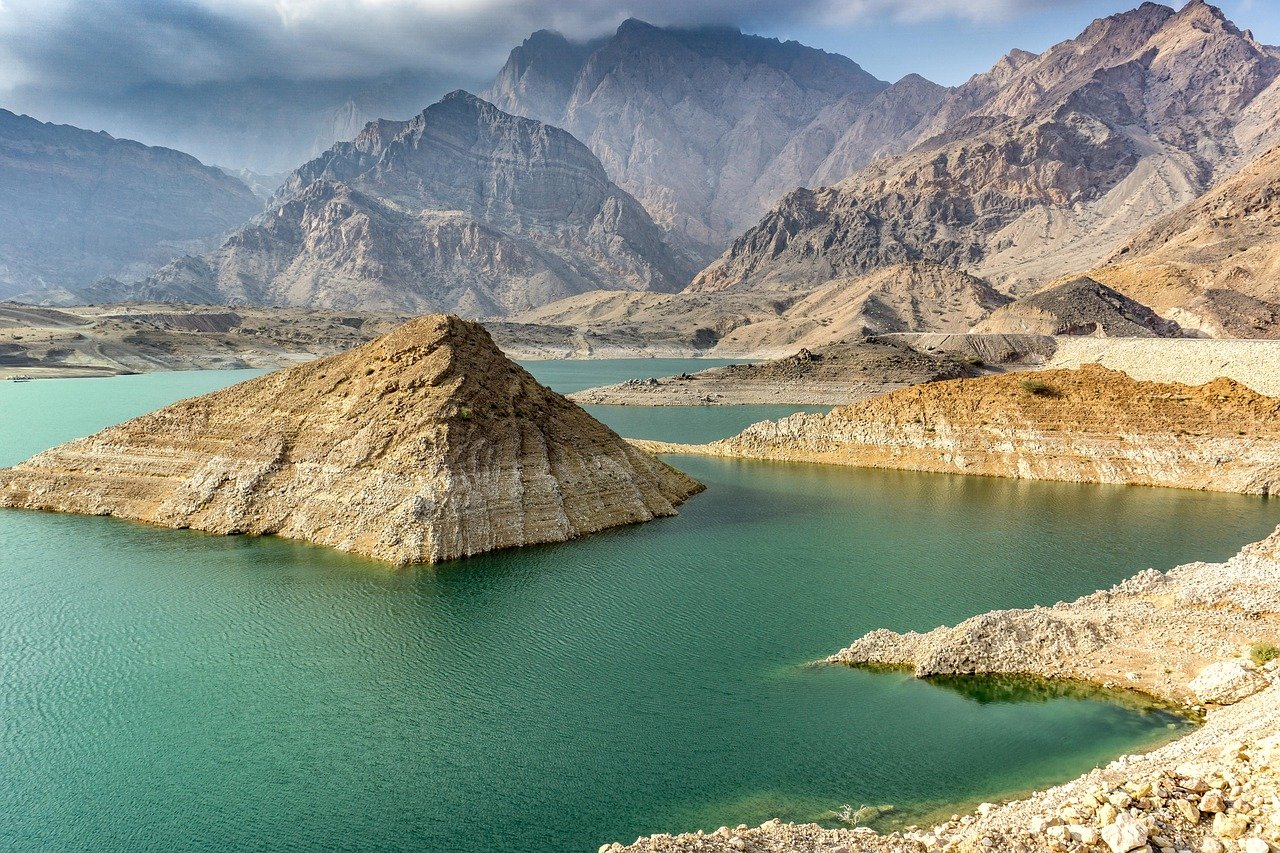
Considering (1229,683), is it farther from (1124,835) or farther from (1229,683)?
(1124,835)

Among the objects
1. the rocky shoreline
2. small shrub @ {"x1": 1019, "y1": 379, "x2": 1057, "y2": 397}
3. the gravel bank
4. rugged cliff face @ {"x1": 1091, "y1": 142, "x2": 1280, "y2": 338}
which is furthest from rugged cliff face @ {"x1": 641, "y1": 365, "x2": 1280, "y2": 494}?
rugged cliff face @ {"x1": 1091, "y1": 142, "x2": 1280, "y2": 338}

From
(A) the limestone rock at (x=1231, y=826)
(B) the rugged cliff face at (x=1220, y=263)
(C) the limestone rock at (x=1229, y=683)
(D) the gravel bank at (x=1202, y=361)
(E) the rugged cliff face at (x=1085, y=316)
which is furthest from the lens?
(B) the rugged cliff face at (x=1220, y=263)

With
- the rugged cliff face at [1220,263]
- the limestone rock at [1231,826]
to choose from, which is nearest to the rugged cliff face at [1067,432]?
the limestone rock at [1231,826]

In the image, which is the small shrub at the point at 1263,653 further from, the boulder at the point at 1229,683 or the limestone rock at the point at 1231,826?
the limestone rock at the point at 1231,826

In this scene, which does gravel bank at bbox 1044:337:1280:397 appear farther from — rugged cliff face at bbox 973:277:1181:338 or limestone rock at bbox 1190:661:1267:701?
rugged cliff face at bbox 973:277:1181:338

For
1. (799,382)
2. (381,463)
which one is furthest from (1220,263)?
(381,463)

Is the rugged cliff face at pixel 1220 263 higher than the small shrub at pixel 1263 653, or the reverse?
the rugged cliff face at pixel 1220 263

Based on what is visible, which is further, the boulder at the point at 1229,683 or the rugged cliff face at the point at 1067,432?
the rugged cliff face at the point at 1067,432
